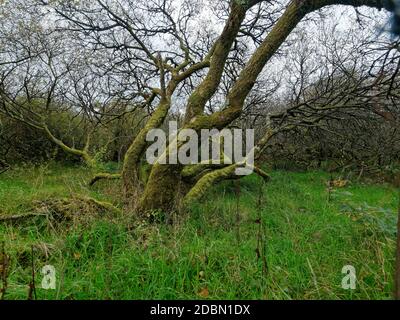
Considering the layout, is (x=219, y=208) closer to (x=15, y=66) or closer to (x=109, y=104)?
(x=109, y=104)

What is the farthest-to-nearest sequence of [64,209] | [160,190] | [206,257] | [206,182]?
[206,182]
[160,190]
[64,209]
[206,257]

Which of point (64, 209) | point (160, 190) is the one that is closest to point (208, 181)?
point (160, 190)

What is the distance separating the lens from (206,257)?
2936 mm

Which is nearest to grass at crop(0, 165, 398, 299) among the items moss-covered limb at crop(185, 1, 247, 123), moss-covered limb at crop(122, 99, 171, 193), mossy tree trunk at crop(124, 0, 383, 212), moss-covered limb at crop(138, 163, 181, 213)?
moss-covered limb at crop(138, 163, 181, 213)

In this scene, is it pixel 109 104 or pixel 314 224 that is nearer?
pixel 314 224

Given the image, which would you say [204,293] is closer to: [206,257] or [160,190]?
[206,257]

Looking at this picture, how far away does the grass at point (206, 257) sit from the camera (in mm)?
2527

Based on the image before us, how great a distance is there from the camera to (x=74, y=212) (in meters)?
3.97

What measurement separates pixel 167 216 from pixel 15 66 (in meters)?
7.76

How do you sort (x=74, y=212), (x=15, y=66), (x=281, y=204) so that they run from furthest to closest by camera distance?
(x=15, y=66), (x=281, y=204), (x=74, y=212)

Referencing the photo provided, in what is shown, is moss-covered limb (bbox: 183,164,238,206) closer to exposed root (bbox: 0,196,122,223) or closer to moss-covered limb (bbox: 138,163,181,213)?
moss-covered limb (bbox: 138,163,181,213)

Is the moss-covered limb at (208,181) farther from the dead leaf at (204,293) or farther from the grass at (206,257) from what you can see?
the dead leaf at (204,293)
